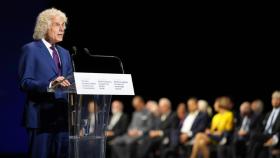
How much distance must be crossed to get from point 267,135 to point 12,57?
3.18 metres

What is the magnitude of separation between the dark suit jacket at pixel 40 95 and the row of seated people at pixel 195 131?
4.27 m

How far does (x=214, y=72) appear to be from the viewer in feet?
31.9

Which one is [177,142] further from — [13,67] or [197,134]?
[13,67]

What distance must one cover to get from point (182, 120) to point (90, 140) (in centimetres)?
552

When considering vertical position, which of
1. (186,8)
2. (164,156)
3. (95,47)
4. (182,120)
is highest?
(186,8)

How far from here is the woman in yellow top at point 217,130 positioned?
301 inches

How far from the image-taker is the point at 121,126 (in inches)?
345

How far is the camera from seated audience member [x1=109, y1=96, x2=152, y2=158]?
28.2ft

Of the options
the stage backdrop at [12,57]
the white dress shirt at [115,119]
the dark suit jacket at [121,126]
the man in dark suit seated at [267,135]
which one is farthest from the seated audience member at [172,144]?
the stage backdrop at [12,57]

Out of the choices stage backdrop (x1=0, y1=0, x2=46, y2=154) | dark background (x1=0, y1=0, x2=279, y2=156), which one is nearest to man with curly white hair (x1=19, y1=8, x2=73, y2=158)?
stage backdrop (x1=0, y1=0, x2=46, y2=154)

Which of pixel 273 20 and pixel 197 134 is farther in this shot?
pixel 273 20

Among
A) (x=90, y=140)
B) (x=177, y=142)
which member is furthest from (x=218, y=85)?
(x=90, y=140)

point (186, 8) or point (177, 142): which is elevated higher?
point (186, 8)

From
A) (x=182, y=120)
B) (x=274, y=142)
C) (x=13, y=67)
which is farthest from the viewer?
(x=182, y=120)
